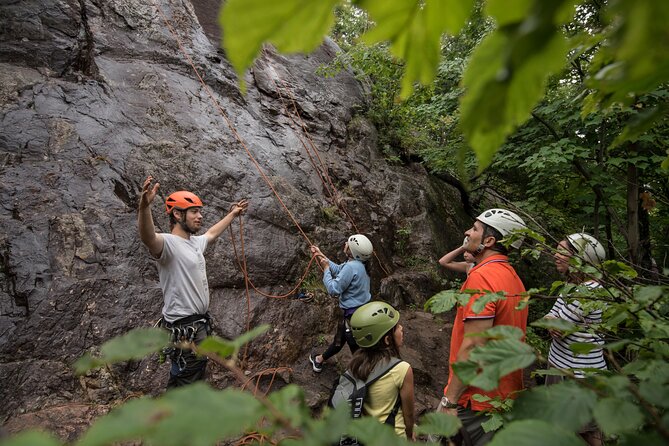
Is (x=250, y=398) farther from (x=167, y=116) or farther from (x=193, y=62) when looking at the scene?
(x=193, y=62)

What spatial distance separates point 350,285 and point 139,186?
10.7ft

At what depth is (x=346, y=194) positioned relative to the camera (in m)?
7.29

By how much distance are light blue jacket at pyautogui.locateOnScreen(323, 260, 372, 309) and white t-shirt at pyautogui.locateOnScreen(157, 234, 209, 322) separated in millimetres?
1784

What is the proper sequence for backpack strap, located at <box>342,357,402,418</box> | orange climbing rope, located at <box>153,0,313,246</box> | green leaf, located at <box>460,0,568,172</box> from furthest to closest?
orange climbing rope, located at <box>153,0,313,246</box>, backpack strap, located at <box>342,357,402,418</box>, green leaf, located at <box>460,0,568,172</box>

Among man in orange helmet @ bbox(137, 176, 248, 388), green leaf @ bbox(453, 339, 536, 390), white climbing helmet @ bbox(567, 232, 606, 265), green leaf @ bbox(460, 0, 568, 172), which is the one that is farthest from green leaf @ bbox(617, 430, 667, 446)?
man in orange helmet @ bbox(137, 176, 248, 388)

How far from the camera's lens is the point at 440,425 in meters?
0.87

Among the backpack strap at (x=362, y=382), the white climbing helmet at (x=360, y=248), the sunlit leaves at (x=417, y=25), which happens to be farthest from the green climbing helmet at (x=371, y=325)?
→ the sunlit leaves at (x=417, y=25)

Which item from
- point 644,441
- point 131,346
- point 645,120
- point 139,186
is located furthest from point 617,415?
point 139,186

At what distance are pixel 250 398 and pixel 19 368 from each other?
430 cm

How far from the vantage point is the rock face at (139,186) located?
12.3ft

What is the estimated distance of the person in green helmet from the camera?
97.7 inches

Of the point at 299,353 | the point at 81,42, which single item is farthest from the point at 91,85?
the point at 299,353

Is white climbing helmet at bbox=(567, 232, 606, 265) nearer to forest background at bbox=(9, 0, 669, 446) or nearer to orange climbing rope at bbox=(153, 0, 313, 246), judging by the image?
forest background at bbox=(9, 0, 669, 446)

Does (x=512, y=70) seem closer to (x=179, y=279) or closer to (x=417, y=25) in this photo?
(x=417, y=25)
